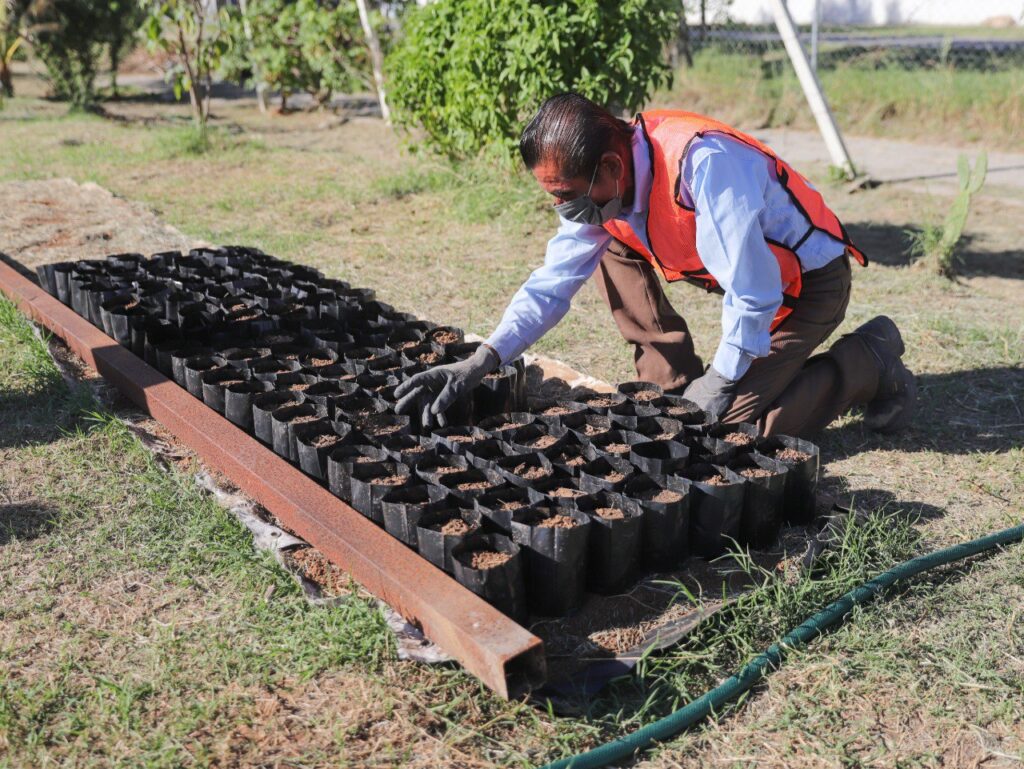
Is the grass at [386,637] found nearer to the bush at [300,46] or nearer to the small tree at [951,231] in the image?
the small tree at [951,231]

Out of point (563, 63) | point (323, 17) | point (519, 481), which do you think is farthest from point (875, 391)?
point (323, 17)

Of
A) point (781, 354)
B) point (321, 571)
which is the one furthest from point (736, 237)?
point (321, 571)

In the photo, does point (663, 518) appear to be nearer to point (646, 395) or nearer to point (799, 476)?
point (799, 476)

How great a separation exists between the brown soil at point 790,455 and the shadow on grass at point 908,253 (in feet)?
10.3

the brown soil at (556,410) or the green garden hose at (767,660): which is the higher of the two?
the brown soil at (556,410)

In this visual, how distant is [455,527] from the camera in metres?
2.64

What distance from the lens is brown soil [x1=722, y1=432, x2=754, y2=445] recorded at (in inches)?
120

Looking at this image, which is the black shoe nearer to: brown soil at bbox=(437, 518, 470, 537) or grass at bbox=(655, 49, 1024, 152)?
brown soil at bbox=(437, 518, 470, 537)

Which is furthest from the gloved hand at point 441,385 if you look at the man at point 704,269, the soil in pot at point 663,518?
the soil in pot at point 663,518

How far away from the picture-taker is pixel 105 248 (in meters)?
6.09

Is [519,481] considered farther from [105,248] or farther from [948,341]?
[105,248]

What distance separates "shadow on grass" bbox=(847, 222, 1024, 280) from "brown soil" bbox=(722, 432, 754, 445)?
3088mm

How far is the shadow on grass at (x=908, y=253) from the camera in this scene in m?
5.78

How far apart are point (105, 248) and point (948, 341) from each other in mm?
4738
